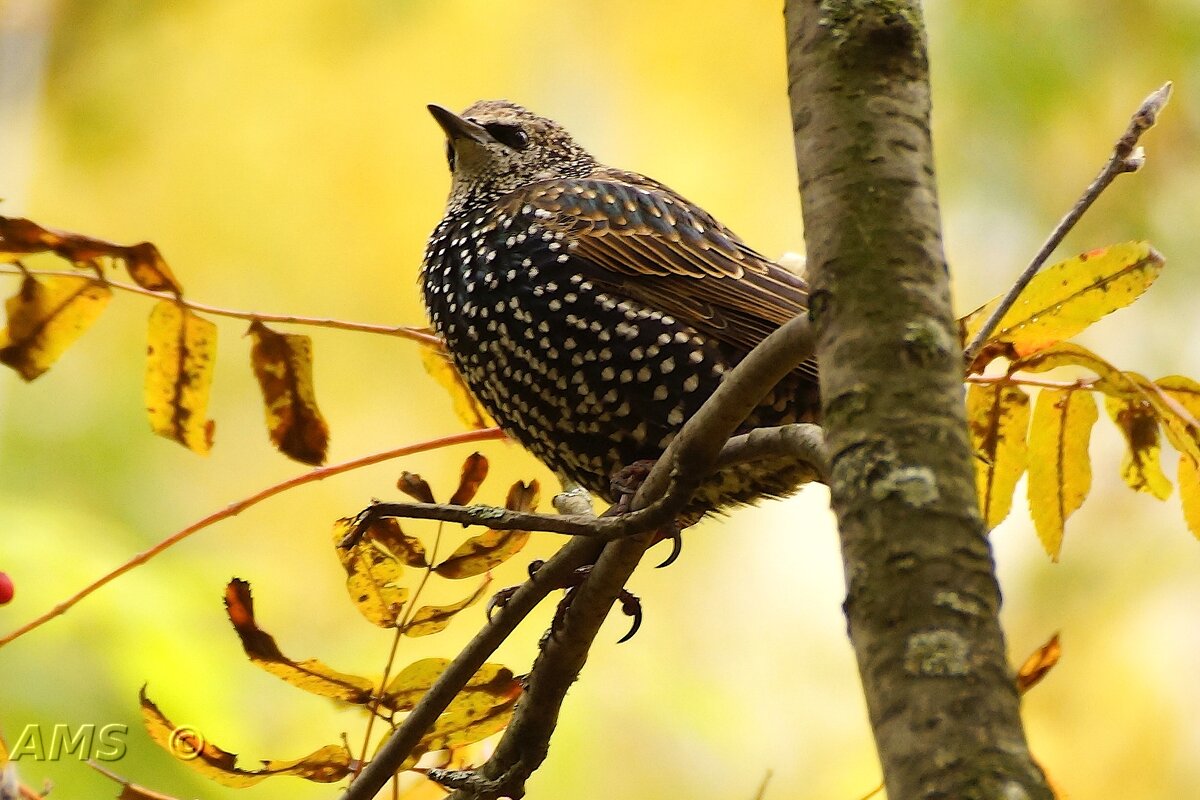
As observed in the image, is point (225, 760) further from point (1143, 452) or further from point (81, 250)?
point (1143, 452)

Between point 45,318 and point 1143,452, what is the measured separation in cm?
143

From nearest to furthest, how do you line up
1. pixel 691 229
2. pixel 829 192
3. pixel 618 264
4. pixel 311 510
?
pixel 829 192 → pixel 618 264 → pixel 691 229 → pixel 311 510

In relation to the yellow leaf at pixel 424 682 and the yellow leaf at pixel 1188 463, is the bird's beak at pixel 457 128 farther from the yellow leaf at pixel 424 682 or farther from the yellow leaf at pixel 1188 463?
the yellow leaf at pixel 1188 463

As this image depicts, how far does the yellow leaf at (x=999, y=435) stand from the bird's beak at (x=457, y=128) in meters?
1.18

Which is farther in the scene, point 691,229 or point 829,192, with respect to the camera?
point 691,229

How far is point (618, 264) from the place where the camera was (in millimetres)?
2086

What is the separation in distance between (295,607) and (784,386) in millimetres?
2152

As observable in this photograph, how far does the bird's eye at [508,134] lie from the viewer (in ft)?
8.32

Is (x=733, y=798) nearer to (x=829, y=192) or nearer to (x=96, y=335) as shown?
(x=96, y=335)

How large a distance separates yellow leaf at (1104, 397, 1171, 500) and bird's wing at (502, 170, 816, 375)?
0.46 metres

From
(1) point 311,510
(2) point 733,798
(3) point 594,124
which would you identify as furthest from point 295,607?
(3) point 594,124

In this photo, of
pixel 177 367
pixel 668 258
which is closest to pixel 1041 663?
pixel 668 258

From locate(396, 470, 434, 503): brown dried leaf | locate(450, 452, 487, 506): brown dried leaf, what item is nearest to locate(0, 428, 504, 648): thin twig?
locate(450, 452, 487, 506): brown dried leaf

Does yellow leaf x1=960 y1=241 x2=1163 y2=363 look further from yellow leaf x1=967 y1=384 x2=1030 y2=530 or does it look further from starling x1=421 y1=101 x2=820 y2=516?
starling x1=421 y1=101 x2=820 y2=516
